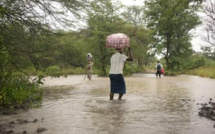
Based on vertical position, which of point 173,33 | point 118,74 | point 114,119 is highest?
point 173,33

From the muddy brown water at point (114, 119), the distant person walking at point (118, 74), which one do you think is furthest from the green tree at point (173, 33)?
the muddy brown water at point (114, 119)

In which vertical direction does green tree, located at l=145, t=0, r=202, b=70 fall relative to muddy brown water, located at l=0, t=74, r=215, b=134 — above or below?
above

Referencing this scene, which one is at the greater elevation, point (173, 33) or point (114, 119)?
point (173, 33)

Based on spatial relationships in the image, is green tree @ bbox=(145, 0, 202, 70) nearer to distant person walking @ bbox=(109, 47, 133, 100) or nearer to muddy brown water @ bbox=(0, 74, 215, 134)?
distant person walking @ bbox=(109, 47, 133, 100)

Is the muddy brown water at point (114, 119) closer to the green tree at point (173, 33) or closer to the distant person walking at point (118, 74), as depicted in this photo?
the distant person walking at point (118, 74)

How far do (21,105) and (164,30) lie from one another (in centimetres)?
3561

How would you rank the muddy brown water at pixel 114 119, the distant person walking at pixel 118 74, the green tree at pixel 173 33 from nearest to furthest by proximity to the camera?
the muddy brown water at pixel 114 119, the distant person walking at pixel 118 74, the green tree at pixel 173 33

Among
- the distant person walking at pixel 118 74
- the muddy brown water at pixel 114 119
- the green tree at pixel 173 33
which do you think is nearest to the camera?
the muddy brown water at pixel 114 119

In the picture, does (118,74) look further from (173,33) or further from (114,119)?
(173,33)

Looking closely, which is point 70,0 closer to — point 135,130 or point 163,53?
point 135,130

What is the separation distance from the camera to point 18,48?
9414 mm

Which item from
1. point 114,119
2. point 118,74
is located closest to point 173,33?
point 118,74

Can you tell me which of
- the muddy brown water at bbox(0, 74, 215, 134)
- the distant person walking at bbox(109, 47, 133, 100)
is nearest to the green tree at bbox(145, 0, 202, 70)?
the distant person walking at bbox(109, 47, 133, 100)

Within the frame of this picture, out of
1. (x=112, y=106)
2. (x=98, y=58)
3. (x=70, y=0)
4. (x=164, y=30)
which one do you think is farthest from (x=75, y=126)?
(x=164, y=30)
